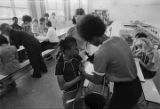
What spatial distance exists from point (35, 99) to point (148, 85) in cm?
185

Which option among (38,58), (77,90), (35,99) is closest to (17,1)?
(38,58)

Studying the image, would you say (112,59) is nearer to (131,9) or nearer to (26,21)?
(26,21)

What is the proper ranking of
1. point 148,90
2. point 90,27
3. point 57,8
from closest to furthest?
point 90,27, point 148,90, point 57,8

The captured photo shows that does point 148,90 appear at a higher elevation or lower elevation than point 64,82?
lower

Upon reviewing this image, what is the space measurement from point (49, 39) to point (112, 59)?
9.81 feet

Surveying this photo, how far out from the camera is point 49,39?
3.68 m

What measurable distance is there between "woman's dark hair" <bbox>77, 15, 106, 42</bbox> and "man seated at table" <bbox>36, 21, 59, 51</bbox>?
2.77 meters

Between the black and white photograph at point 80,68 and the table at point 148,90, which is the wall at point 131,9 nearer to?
the black and white photograph at point 80,68

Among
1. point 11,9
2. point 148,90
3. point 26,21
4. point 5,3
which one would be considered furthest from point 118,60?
point 11,9

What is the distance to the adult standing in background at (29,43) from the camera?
2.55m

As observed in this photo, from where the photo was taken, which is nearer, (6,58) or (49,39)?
(6,58)

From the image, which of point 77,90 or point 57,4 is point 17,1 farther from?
point 77,90

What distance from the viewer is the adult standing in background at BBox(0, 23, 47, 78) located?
8.38ft

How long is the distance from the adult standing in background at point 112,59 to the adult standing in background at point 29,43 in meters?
2.09
